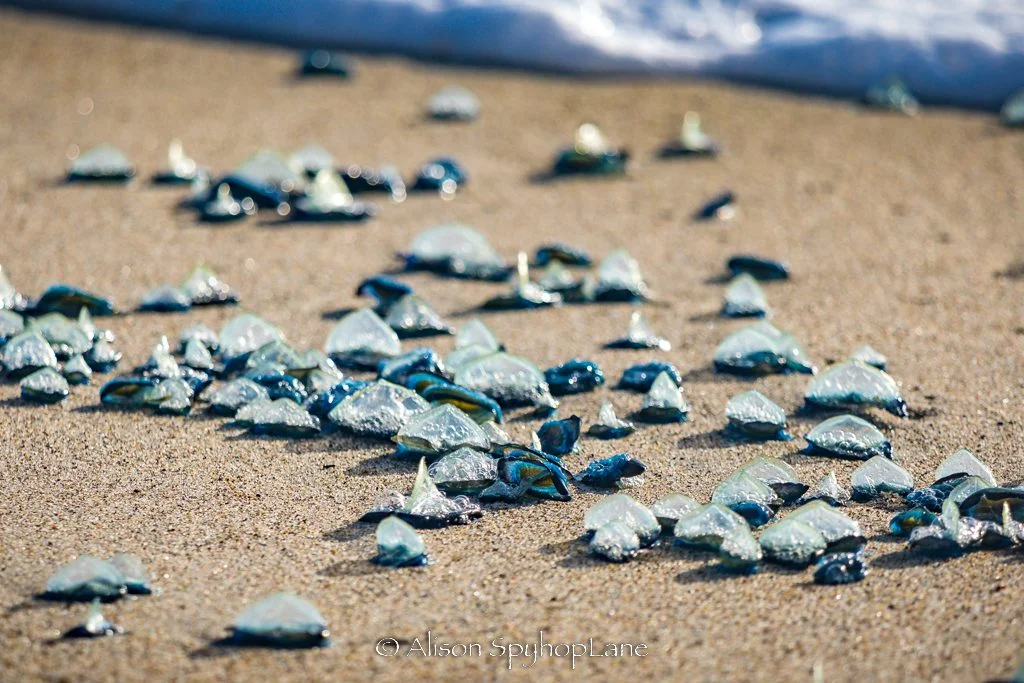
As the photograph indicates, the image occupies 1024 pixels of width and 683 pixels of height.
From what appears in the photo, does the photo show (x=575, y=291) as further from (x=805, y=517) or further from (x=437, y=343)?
(x=805, y=517)

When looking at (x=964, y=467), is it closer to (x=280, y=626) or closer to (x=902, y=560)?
(x=902, y=560)

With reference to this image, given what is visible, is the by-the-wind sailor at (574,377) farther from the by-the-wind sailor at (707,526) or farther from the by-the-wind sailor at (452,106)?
the by-the-wind sailor at (452,106)

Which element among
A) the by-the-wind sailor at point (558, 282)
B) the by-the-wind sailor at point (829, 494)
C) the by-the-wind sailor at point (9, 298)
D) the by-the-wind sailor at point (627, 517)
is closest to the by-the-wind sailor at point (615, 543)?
the by-the-wind sailor at point (627, 517)

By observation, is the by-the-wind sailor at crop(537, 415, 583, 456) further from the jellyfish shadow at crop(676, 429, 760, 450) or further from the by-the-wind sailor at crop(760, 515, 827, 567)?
the by-the-wind sailor at crop(760, 515, 827, 567)

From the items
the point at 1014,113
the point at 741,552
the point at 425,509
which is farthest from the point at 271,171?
the point at 1014,113

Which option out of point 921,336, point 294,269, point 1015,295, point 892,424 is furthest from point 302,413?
point 1015,295

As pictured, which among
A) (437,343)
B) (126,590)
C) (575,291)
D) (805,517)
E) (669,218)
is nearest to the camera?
(126,590)

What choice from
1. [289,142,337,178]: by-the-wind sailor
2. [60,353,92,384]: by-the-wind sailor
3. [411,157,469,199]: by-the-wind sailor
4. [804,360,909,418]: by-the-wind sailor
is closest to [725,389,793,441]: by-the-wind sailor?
[804,360,909,418]: by-the-wind sailor
